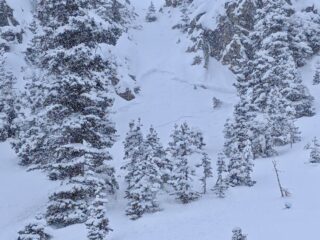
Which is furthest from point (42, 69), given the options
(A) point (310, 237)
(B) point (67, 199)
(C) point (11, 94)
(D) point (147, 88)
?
(D) point (147, 88)

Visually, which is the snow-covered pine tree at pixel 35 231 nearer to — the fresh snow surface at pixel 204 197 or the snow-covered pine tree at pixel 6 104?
the fresh snow surface at pixel 204 197

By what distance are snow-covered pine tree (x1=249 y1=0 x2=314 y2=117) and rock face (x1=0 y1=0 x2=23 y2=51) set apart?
44262 millimetres

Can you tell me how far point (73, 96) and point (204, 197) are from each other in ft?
37.6

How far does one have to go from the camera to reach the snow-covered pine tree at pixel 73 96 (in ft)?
74.9

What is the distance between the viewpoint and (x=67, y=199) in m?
23.0

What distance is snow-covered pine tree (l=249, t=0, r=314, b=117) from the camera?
45.8 metres

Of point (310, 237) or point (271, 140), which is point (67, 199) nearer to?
point (310, 237)

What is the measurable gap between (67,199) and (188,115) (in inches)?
1626

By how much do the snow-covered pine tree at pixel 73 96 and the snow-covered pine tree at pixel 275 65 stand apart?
22.8 metres

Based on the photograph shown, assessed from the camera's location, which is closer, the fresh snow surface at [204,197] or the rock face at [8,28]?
the fresh snow surface at [204,197]

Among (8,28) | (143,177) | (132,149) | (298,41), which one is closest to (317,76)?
(298,41)

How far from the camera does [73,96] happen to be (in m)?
23.5

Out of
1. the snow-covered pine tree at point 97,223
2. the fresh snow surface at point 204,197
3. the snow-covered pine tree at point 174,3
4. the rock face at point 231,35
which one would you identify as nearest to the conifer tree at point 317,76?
the fresh snow surface at point 204,197

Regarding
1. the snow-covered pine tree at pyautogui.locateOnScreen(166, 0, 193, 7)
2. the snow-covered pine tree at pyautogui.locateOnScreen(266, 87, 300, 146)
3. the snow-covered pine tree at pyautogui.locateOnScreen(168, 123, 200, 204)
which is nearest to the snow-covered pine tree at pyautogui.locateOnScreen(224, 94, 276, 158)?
the snow-covered pine tree at pyautogui.locateOnScreen(266, 87, 300, 146)
